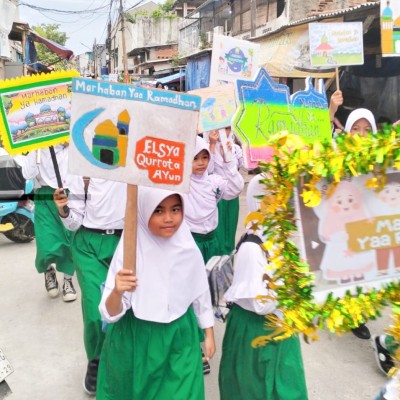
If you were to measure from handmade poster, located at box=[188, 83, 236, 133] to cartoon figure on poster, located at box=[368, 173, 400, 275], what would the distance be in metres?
2.05

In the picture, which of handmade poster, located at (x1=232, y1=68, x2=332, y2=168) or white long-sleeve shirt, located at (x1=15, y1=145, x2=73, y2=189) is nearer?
handmade poster, located at (x1=232, y1=68, x2=332, y2=168)

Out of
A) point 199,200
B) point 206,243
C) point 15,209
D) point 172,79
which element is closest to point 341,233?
point 199,200

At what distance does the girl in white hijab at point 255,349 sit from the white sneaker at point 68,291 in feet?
8.43

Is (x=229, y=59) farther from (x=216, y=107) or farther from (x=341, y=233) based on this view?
(x=341, y=233)

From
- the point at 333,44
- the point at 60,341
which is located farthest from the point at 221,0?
the point at 60,341

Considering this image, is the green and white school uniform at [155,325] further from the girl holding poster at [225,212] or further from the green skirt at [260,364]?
the girl holding poster at [225,212]

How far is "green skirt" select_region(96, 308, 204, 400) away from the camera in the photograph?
2230 millimetres

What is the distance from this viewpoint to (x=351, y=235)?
1654 millimetres

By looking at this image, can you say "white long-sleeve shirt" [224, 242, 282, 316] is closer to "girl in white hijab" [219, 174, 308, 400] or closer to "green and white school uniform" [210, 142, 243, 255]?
"girl in white hijab" [219, 174, 308, 400]

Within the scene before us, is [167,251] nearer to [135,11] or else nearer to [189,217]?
[189,217]

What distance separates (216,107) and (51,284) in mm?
2475

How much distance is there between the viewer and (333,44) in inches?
174

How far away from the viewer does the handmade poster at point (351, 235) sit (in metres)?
1.62

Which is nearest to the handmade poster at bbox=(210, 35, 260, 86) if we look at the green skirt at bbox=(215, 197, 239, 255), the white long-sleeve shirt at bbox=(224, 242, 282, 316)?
the green skirt at bbox=(215, 197, 239, 255)
